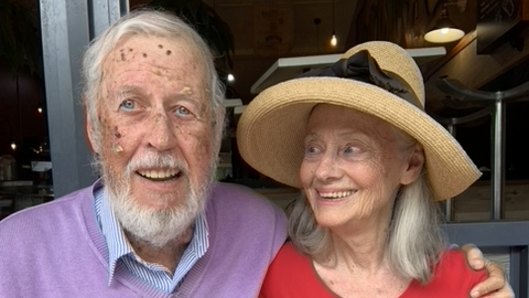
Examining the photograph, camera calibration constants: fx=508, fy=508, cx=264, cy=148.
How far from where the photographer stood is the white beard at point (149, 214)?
48.9 inches

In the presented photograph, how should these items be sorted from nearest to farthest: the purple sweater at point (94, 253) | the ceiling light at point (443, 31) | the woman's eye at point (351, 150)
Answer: the purple sweater at point (94, 253)
the woman's eye at point (351, 150)
the ceiling light at point (443, 31)

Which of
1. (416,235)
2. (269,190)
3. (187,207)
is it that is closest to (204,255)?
(187,207)

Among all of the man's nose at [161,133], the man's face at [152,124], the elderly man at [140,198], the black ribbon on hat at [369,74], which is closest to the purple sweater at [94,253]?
the elderly man at [140,198]

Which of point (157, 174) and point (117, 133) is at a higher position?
point (117, 133)

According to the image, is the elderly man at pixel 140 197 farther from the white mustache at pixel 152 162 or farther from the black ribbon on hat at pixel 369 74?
the black ribbon on hat at pixel 369 74

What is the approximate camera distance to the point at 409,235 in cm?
136

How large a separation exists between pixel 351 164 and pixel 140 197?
0.53 m

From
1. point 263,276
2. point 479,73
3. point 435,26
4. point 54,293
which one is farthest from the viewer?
point 479,73

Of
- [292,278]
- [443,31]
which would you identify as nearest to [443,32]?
[443,31]

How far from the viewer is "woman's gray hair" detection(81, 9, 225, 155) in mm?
1290

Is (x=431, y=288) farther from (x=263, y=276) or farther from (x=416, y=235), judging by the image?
(x=263, y=276)

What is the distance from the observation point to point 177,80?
4.15ft

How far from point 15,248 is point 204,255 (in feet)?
1.49

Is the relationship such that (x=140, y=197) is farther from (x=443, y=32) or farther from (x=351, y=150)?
(x=443, y=32)
